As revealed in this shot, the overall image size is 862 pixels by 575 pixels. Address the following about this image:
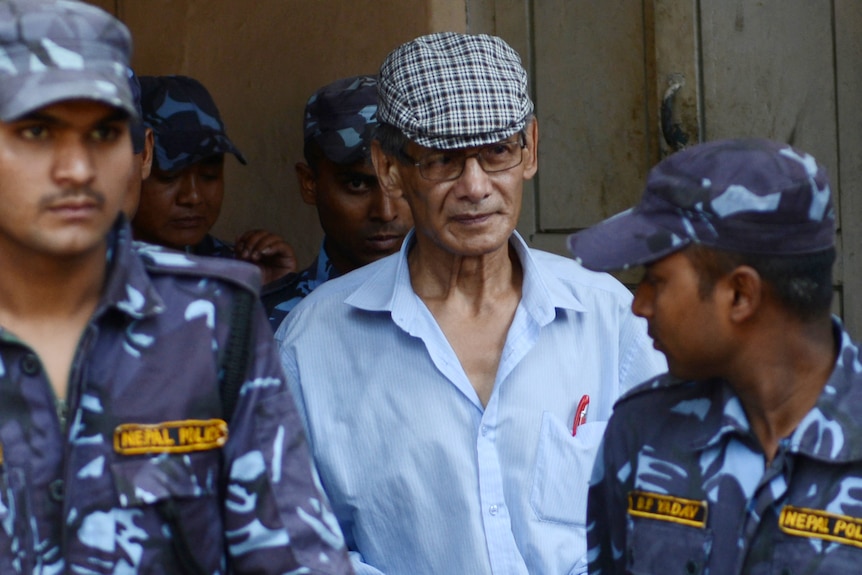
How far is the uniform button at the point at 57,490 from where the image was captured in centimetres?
166

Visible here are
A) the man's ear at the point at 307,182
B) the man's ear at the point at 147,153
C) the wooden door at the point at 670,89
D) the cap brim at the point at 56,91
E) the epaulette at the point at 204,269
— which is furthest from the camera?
the man's ear at the point at 307,182

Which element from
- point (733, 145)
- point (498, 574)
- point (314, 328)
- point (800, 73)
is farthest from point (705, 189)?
Result: point (800, 73)

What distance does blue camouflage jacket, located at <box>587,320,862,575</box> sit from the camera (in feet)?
5.80

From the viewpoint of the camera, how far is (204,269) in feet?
5.93

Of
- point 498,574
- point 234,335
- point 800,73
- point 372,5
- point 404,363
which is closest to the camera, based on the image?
point 234,335

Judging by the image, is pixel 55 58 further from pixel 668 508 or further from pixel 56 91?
pixel 668 508

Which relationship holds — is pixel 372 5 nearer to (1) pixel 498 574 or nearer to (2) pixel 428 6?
(2) pixel 428 6

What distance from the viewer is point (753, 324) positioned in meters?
1.86

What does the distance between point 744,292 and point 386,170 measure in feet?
4.03

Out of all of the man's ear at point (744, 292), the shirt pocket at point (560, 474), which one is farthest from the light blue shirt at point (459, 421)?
the man's ear at point (744, 292)

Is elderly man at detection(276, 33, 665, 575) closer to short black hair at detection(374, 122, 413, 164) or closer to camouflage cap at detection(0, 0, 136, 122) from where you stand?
short black hair at detection(374, 122, 413, 164)

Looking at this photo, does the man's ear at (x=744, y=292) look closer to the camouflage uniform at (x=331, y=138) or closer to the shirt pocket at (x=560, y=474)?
the shirt pocket at (x=560, y=474)

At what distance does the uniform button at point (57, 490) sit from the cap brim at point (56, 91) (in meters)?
0.47

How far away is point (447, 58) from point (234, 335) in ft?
3.78
